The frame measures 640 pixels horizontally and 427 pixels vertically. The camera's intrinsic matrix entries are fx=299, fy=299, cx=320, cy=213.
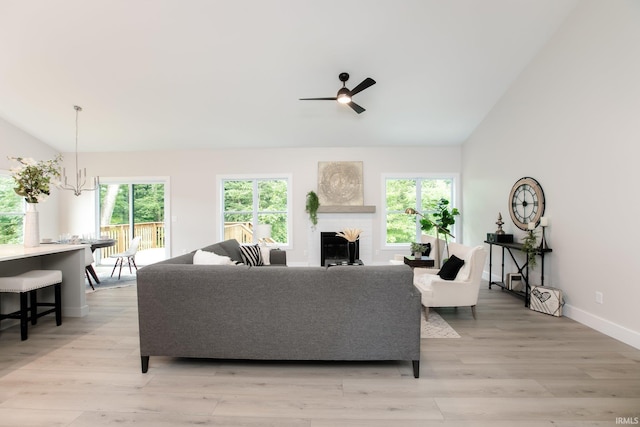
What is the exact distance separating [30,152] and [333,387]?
7.65m

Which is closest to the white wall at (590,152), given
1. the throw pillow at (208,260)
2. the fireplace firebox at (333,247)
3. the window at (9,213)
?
the fireplace firebox at (333,247)

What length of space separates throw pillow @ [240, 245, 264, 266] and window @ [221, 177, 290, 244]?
2.24m

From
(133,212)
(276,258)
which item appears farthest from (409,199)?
(133,212)

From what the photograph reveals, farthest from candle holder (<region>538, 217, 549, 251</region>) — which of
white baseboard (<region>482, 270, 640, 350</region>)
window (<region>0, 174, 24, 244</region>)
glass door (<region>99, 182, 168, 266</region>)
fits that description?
window (<region>0, 174, 24, 244</region>)

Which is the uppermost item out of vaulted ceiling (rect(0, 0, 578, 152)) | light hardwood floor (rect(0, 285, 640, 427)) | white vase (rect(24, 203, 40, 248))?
vaulted ceiling (rect(0, 0, 578, 152))

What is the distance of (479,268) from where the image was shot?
3.41m

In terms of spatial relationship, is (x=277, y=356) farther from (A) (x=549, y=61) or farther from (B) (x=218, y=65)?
(A) (x=549, y=61)

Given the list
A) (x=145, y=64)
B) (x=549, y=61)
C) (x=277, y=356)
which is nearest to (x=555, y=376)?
(x=277, y=356)

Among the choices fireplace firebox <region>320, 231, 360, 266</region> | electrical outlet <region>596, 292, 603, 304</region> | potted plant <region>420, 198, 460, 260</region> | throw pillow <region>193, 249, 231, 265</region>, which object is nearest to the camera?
throw pillow <region>193, 249, 231, 265</region>

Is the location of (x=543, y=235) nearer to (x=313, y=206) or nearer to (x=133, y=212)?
(x=313, y=206)

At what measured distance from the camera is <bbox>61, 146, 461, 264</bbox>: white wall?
6.52 meters

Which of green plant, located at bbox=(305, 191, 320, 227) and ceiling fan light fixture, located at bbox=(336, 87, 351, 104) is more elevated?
ceiling fan light fixture, located at bbox=(336, 87, 351, 104)

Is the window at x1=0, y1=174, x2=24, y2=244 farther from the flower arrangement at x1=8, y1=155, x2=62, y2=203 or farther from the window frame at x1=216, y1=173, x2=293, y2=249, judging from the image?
the window frame at x1=216, y1=173, x2=293, y2=249

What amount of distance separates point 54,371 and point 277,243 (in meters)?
4.46
